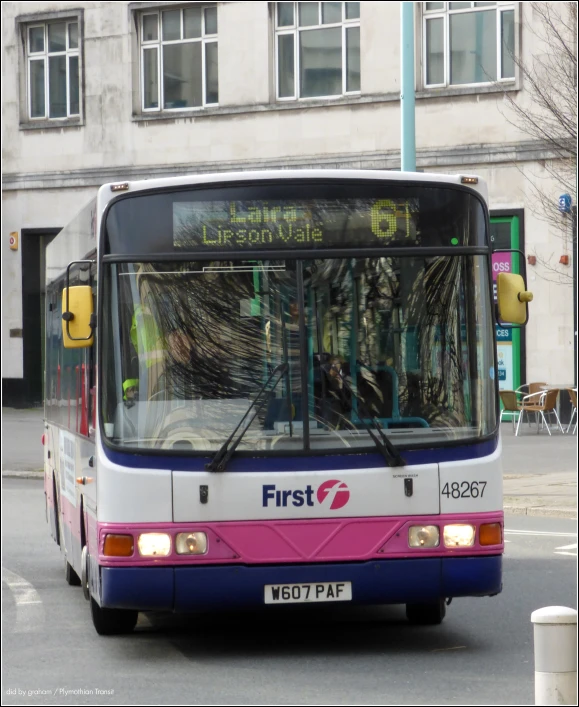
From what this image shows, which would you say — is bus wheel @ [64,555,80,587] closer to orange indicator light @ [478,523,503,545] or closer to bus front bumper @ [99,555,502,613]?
bus front bumper @ [99,555,502,613]

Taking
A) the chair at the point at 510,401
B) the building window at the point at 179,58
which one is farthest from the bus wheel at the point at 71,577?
the building window at the point at 179,58

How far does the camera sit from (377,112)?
92.6 ft

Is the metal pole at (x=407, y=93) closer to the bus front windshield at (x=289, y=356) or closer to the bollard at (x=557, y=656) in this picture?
the bus front windshield at (x=289, y=356)

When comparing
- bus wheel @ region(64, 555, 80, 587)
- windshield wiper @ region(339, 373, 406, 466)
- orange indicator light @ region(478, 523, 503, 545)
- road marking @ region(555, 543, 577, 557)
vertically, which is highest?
windshield wiper @ region(339, 373, 406, 466)

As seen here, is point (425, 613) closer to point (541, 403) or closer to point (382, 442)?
point (382, 442)

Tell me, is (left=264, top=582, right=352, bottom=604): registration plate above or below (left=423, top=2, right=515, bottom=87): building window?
below

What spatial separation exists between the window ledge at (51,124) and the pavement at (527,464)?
272 inches

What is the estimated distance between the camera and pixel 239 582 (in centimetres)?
757

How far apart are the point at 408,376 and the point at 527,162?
63.4ft

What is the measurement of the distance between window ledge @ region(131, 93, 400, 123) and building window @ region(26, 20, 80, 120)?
2403 mm

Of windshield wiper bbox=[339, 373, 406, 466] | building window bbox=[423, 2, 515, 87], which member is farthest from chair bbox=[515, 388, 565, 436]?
windshield wiper bbox=[339, 373, 406, 466]

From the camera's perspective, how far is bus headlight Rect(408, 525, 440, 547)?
7.72 metres

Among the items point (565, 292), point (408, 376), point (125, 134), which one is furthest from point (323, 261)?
point (125, 134)

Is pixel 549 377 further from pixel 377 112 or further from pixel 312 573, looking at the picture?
pixel 312 573
